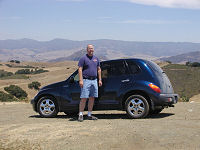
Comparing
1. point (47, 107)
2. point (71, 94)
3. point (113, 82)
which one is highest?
point (113, 82)

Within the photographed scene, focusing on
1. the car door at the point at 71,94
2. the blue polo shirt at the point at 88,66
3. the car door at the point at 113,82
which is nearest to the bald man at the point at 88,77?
the blue polo shirt at the point at 88,66

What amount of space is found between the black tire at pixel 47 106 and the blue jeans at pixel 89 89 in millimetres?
1424

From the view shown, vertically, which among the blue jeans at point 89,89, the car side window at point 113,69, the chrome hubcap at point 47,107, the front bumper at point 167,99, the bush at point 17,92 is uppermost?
the car side window at point 113,69

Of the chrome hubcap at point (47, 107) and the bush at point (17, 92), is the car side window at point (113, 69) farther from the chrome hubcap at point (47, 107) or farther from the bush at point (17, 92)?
the bush at point (17, 92)

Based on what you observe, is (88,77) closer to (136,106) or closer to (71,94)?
(71,94)

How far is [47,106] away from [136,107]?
2.67 metres

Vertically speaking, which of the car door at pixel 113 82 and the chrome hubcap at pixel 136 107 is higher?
Result: the car door at pixel 113 82

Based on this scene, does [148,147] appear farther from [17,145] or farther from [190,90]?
[190,90]

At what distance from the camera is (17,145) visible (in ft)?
21.8

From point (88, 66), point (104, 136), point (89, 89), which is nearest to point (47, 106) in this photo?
point (89, 89)

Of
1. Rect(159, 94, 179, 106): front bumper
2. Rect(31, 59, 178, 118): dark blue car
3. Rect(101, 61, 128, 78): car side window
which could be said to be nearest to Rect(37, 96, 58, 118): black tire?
Rect(31, 59, 178, 118): dark blue car

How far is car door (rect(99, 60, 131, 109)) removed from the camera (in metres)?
9.59

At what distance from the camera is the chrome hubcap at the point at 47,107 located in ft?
34.3

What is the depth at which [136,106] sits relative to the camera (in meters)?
9.38
